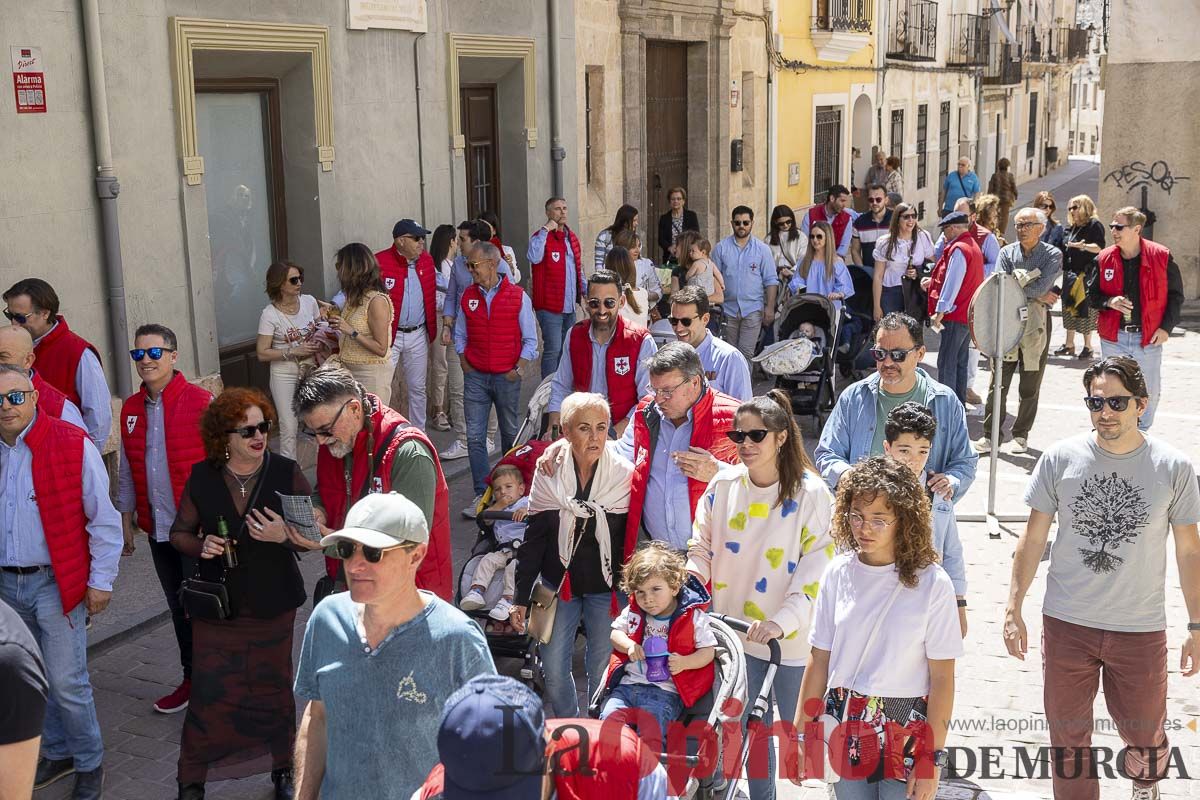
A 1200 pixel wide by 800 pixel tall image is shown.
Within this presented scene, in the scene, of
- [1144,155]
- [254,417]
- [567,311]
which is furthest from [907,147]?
[254,417]

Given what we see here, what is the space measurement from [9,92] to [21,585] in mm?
3958

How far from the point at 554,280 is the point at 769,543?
7534 mm

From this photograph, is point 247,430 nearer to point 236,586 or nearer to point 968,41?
point 236,586

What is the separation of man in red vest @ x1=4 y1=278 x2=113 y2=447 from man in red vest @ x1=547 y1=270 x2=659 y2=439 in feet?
8.08

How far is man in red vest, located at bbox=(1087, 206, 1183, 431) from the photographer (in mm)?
9312

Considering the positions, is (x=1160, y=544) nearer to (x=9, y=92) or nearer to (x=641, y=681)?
(x=641, y=681)

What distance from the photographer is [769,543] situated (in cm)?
493

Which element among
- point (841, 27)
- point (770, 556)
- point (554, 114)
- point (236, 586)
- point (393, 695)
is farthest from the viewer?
point (841, 27)

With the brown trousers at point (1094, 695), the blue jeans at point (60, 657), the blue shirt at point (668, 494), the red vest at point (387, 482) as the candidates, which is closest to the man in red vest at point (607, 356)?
the blue shirt at point (668, 494)

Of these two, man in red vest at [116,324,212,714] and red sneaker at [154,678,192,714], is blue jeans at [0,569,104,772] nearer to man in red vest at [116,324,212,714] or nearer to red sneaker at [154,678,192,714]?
man in red vest at [116,324,212,714]

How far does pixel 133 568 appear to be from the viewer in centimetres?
832

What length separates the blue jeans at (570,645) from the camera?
18.0 ft

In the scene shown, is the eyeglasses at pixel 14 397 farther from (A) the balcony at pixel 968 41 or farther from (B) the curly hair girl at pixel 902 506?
(A) the balcony at pixel 968 41

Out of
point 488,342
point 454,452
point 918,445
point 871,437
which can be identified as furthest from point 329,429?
point 454,452
